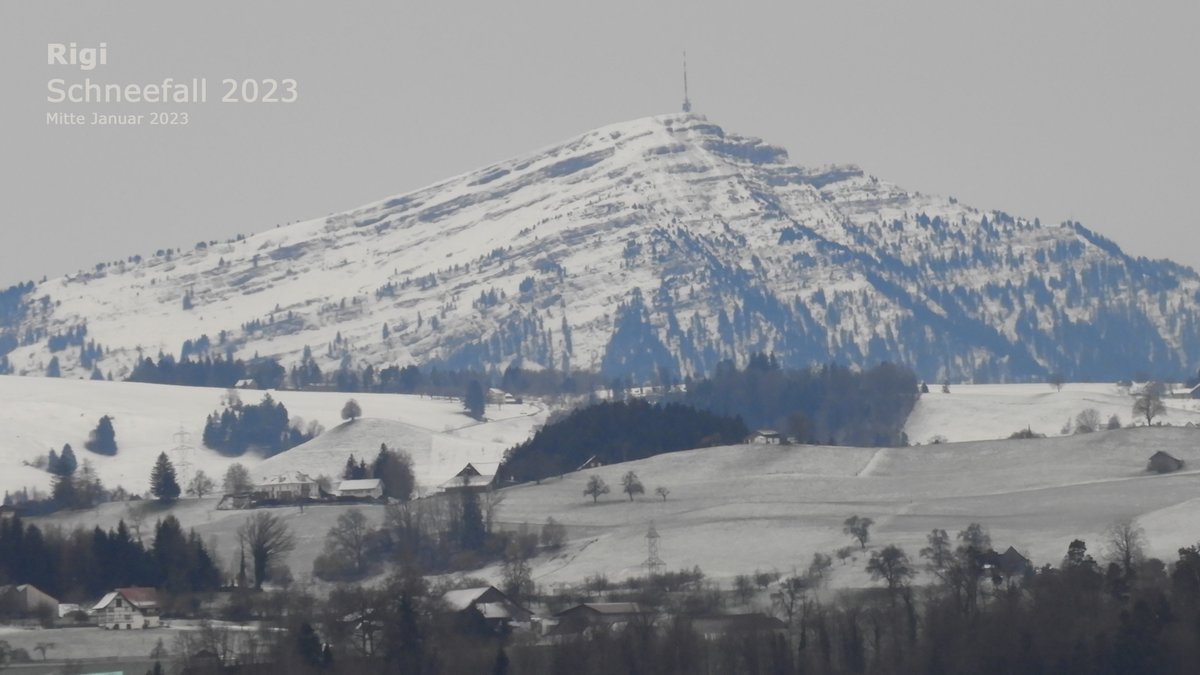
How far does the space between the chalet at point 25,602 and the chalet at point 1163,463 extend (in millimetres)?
61274

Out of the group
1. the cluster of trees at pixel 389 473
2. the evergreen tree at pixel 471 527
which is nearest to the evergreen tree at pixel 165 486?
the cluster of trees at pixel 389 473

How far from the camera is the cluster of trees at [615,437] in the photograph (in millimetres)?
178500

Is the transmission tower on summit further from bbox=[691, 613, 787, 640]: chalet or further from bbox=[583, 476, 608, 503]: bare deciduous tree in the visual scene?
bbox=[691, 613, 787, 640]: chalet

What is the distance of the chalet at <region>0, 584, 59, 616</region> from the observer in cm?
10931

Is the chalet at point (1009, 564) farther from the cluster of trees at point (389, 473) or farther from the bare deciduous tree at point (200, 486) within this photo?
the bare deciduous tree at point (200, 486)

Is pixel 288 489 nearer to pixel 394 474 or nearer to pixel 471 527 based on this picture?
pixel 394 474

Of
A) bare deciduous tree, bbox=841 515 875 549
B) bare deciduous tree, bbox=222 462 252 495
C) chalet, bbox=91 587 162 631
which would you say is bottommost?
chalet, bbox=91 587 162 631

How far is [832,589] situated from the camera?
385ft

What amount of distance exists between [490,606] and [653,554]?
833 inches

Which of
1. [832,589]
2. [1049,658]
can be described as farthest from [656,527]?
[1049,658]

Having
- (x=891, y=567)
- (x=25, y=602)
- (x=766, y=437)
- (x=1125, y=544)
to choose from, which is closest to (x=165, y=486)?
(x=766, y=437)

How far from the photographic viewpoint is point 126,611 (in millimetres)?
106812

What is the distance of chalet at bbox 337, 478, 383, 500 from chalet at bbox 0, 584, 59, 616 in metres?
54.3

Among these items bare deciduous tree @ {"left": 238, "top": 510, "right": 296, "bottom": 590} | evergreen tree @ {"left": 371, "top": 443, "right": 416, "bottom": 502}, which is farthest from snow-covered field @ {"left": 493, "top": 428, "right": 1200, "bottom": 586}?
bare deciduous tree @ {"left": 238, "top": 510, "right": 296, "bottom": 590}
